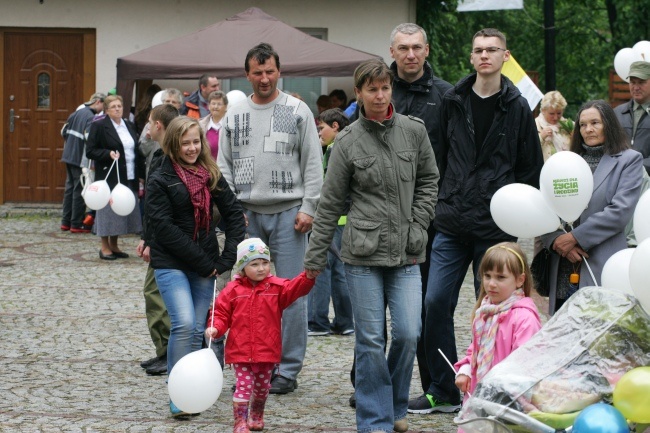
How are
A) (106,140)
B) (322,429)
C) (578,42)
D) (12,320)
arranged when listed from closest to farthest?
(322,429)
(12,320)
(106,140)
(578,42)

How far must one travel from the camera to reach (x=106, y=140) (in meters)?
14.0

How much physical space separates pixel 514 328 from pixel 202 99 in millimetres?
9020

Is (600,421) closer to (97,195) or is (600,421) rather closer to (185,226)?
(185,226)

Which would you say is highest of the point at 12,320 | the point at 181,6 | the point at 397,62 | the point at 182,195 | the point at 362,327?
the point at 181,6

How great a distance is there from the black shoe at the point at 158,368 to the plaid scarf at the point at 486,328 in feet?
9.94

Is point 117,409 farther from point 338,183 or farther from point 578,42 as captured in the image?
point 578,42

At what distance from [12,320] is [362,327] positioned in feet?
15.9

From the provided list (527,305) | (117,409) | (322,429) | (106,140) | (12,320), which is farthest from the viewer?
(106,140)

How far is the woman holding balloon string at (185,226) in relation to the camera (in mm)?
6816

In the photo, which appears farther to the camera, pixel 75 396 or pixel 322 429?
pixel 75 396

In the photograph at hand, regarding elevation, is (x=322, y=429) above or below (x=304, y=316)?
below

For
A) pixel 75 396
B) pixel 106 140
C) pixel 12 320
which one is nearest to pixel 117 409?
pixel 75 396

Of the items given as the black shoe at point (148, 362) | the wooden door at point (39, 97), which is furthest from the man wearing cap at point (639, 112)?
the wooden door at point (39, 97)

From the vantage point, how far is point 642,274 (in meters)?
4.43
